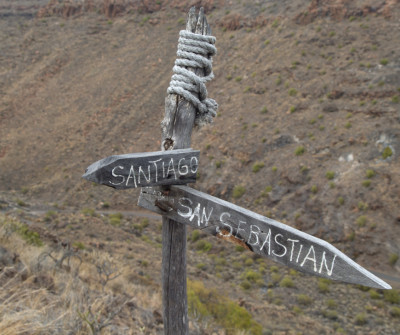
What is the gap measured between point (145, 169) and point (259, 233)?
2.44ft

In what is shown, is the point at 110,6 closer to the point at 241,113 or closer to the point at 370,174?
the point at 241,113

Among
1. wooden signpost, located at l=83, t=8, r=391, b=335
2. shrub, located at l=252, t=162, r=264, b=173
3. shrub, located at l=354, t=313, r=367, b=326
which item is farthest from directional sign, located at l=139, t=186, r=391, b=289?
shrub, located at l=252, t=162, r=264, b=173

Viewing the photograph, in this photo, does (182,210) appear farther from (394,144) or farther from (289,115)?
(289,115)

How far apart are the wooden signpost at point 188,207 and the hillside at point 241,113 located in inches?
301

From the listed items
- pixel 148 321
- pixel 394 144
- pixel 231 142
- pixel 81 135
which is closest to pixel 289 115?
pixel 231 142

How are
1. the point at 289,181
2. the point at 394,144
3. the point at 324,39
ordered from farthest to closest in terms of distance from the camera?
1. the point at 324,39
2. the point at 289,181
3. the point at 394,144

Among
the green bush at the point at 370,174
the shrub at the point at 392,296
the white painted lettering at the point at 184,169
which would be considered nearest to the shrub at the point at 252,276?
the shrub at the point at 392,296

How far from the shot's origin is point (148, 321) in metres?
5.66

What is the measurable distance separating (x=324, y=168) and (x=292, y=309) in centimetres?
755

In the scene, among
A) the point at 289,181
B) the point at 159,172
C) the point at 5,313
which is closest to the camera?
the point at 159,172

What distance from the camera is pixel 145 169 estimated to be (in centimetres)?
236

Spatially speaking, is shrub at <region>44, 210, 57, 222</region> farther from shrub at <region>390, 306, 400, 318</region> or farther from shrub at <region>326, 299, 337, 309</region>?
shrub at <region>390, 306, 400, 318</region>

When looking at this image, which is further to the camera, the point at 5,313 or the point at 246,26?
the point at 246,26

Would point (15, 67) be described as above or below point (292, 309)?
above
